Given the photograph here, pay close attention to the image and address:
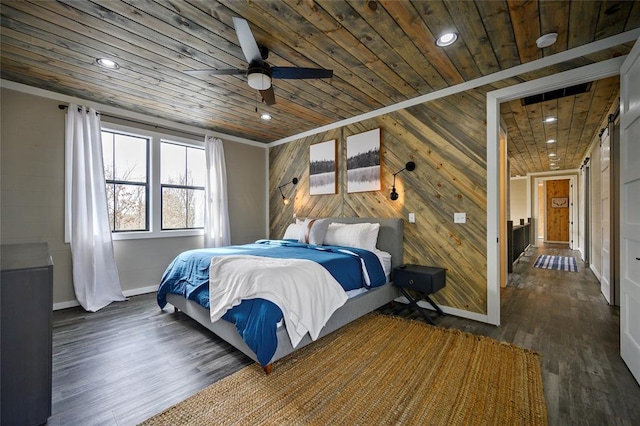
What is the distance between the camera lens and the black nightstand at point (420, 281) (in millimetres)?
2986

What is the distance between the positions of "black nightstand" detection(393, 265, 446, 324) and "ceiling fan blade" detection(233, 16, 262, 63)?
263 centimetres

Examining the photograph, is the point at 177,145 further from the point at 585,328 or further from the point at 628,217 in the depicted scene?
the point at 585,328

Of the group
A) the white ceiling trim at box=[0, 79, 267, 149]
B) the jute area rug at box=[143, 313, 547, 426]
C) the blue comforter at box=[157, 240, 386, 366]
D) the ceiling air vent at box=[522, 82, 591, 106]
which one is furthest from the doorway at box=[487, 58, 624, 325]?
the white ceiling trim at box=[0, 79, 267, 149]

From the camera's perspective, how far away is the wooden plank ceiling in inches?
79.8

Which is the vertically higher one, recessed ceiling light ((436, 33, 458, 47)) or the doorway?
recessed ceiling light ((436, 33, 458, 47))

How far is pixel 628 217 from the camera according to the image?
2096 mm

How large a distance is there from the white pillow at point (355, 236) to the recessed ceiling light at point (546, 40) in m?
2.35

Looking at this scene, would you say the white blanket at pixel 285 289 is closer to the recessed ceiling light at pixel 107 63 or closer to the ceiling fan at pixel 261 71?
the ceiling fan at pixel 261 71

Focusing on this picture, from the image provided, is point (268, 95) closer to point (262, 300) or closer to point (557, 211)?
point (262, 300)

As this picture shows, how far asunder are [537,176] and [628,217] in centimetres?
942

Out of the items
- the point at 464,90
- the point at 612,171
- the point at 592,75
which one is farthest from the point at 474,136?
the point at 612,171

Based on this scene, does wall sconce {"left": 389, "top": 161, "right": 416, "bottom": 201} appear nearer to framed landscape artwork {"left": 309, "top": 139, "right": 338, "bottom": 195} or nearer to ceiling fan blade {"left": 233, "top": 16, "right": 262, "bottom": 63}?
framed landscape artwork {"left": 309, "top": 139, "right": 338, "bottom": 195}

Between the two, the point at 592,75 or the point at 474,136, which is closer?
the point at 592,75

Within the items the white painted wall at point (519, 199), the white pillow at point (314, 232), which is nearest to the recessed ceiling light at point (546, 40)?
the white pillow at point (314, 232)
